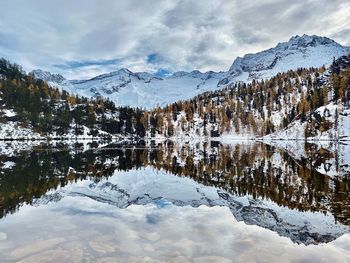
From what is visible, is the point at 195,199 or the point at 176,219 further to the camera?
the point at 195,199

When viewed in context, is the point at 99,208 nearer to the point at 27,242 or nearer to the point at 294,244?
the point at 27,242

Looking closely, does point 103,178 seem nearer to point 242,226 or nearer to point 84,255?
point 242,226

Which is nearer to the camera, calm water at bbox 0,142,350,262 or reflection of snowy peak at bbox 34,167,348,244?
calm water at bbox 0,142,350,262

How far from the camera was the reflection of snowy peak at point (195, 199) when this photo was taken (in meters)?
19.3

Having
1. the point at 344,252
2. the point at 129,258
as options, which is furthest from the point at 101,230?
the point at 344,252

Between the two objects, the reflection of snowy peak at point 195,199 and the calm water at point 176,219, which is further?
the reflection of snowy peak at point 195,199

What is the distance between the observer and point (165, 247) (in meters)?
15.6

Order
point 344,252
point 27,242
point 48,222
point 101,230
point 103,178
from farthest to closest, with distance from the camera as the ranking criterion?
1. point 103,178
2. point 48,222
3. point 101,230
4. point 27,242
5. point 344,252

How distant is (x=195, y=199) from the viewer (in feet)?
95.4

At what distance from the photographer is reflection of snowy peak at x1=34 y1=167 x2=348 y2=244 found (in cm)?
1931

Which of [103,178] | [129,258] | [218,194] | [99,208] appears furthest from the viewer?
[103,178]

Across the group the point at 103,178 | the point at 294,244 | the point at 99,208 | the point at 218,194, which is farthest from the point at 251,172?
the point at 294,244

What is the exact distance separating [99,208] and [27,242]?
359 inches

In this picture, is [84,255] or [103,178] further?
[103,178]
